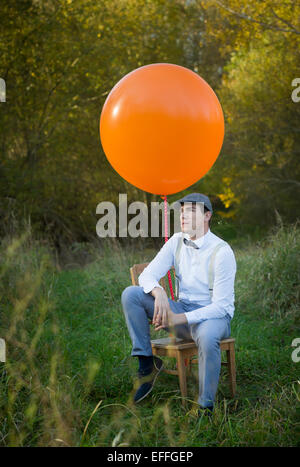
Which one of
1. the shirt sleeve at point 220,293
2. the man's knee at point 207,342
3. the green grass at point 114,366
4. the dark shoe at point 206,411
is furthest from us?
the shirt sleeve at point 220,293

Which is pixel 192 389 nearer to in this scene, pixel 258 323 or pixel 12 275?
pixel 258 323

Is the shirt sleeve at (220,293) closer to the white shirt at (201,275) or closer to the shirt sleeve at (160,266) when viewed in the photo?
the white shirt at (201,275)

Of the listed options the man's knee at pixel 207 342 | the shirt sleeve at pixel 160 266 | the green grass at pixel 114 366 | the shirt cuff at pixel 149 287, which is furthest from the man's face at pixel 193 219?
the green grass at pixel 114 366

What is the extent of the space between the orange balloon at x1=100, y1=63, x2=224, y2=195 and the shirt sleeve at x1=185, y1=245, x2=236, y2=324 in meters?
0.71

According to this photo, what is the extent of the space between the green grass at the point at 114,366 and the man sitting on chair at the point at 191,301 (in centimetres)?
23

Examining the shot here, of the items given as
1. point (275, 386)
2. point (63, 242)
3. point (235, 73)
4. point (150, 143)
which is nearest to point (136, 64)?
point (235, 73)

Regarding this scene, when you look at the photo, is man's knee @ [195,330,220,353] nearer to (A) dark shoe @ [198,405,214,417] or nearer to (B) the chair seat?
(B) the chair seat

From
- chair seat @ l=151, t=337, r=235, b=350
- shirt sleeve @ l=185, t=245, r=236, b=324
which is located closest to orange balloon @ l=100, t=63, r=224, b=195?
shirt sleeve @ l=185, t=245, r=236, b=324

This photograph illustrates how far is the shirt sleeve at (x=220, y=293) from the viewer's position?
2.63 metres

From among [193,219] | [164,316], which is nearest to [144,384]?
[164,316]

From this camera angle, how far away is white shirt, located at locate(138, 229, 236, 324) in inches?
104

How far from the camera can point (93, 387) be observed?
2.89 m

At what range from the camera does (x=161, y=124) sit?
2.96m
